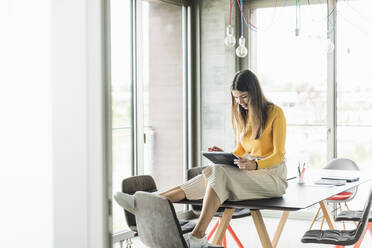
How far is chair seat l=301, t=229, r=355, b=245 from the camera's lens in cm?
309

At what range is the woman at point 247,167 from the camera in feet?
10.00

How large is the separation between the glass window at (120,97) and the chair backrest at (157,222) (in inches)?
78.1

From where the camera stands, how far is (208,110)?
244 inches

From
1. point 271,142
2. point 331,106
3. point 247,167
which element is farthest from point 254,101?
point 331,106

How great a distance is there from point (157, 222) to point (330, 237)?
1.20 m

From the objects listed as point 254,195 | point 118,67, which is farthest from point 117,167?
point 254,195

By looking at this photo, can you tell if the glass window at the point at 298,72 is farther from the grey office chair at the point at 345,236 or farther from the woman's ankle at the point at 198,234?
Result: the woman's ankle at the point at 198,234

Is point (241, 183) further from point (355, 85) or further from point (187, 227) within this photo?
point (355, 85)

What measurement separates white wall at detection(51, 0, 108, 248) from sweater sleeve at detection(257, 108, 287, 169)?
195 centimetres

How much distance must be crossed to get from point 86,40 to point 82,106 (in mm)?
202

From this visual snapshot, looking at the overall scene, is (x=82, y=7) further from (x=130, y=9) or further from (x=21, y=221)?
(x=130, y=9)

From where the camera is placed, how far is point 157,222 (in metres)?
2.67

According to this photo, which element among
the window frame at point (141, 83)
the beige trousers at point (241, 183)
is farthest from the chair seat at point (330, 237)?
the window frame at point (141, 83)

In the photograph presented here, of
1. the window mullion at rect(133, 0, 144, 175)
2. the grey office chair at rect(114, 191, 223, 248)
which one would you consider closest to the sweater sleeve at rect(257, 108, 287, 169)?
the grey office chair at rect(114, 191, 223, 248)
